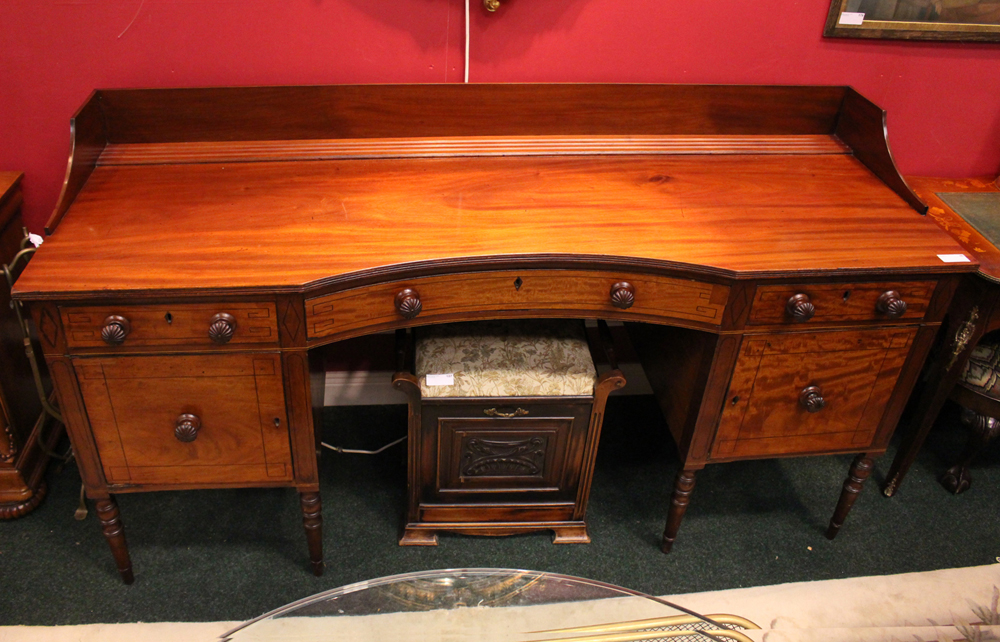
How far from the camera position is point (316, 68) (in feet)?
6.36

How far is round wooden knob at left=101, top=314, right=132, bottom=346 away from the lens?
4.72 ft

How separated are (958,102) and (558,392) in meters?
1.44

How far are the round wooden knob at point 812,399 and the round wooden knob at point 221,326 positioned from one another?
127 cm

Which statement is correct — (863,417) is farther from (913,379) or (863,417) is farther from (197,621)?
(197,621)

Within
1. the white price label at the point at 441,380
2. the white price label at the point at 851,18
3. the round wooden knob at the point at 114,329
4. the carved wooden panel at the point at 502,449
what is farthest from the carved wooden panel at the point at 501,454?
the white price label at the point at 851,18

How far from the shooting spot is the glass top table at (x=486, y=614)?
4.52 feet

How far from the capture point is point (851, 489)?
6.65ft

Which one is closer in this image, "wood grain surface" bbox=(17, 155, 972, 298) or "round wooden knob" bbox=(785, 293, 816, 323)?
"wood grain surface" bbox=(17, 155, 972, 298)

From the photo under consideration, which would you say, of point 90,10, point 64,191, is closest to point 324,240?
point 64,191

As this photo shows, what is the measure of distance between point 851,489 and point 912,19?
124 cm

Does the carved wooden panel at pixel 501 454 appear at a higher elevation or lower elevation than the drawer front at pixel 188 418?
lower

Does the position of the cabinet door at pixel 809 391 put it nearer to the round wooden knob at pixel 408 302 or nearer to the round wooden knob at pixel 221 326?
the round wooden knob at pixel 408 302

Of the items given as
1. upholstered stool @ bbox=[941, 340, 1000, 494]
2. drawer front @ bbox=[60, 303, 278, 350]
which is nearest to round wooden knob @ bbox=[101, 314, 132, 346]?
drawer front @ bbox=[60, 303, 278, 350]

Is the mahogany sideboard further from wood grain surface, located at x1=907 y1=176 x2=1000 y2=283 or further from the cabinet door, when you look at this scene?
wood grain surface, located at x1=907 y1=176 x2=1000 y2=283
